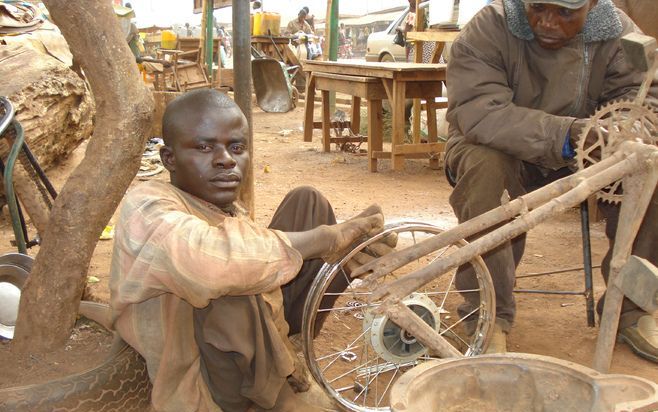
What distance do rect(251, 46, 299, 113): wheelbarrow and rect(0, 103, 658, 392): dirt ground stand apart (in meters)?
2.58

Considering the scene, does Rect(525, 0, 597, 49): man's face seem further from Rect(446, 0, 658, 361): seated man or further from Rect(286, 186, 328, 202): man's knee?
Rect(286, 186, 328, 202): man's knee

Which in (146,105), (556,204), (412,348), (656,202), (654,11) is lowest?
(412,348)

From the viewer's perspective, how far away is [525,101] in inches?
120

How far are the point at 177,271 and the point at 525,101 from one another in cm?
191

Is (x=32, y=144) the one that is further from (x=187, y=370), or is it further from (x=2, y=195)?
(x=187, y=370)

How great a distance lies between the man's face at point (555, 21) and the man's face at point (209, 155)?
56.6 inches

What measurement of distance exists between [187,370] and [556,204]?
1.17 m

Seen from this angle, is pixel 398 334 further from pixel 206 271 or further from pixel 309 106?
pixel 309 106

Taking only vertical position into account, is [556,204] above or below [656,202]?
above

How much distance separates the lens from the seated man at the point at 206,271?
70.1 inches

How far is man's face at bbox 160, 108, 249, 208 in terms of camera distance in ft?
6.64

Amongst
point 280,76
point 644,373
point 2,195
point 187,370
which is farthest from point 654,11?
point 280,76

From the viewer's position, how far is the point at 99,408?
87.4 inches

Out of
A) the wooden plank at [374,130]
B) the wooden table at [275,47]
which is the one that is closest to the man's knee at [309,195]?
the wooden plank at [374,130]
